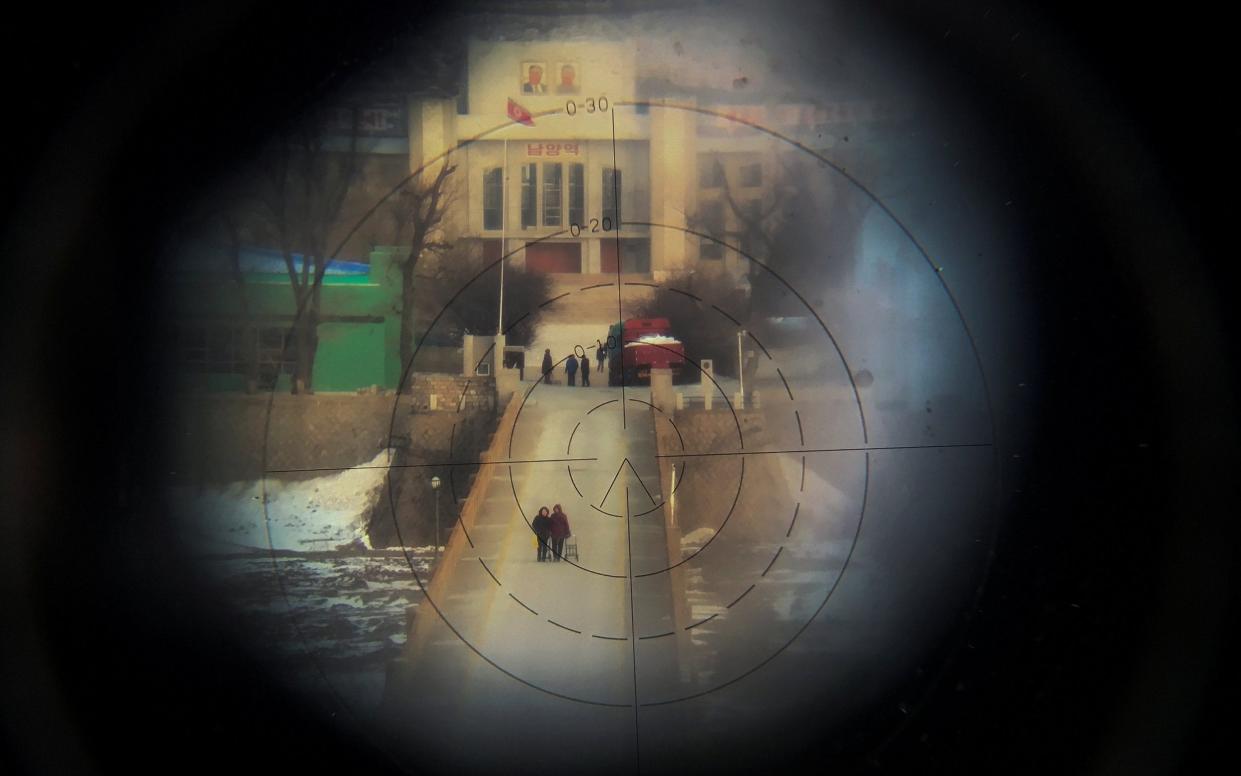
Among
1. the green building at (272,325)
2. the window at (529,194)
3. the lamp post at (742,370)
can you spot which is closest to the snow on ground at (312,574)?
the green building at (272,325)

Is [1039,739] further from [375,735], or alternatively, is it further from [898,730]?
[375,735]

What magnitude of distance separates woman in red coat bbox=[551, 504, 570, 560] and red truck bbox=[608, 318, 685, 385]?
8.1 inches

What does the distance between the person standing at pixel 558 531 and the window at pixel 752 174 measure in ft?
1.76

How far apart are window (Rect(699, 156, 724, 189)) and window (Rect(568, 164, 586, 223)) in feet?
0.55

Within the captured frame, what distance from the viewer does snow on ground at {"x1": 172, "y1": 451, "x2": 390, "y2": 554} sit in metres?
1.26

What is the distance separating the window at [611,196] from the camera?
49.0 inches

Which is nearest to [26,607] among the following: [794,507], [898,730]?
[794,507]

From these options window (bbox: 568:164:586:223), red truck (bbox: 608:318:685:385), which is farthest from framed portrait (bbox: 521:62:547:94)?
red truck (bbox: 608:318:685:385)

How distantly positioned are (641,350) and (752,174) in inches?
11.6

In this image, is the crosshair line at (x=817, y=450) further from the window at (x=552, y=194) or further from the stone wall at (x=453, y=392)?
the window at (x=552, y=194)

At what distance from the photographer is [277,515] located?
1.27 m

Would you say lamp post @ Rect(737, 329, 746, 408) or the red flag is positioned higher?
the red flag

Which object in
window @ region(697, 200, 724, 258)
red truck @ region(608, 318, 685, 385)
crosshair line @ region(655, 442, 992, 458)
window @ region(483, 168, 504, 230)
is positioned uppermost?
window @ region(483, 168, 504, 230)

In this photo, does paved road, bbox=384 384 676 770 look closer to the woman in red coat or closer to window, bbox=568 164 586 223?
the woman in red coat
